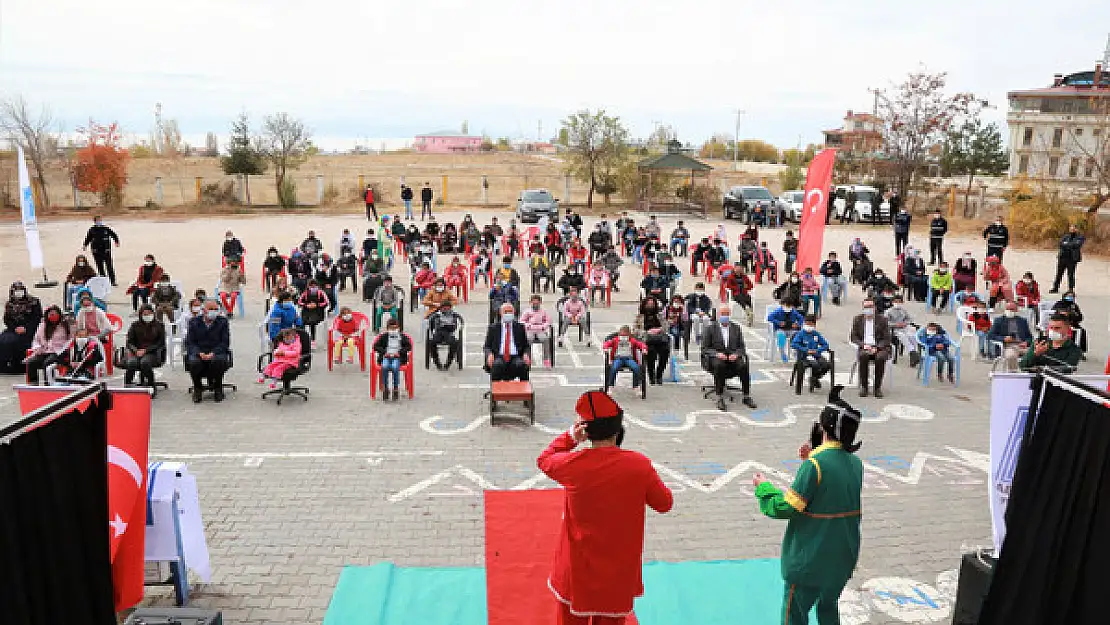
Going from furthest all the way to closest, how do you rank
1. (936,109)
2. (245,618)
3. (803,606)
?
(936,109) < (245,618) < (803,606)

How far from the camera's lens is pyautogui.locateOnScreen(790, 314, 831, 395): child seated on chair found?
443 inches

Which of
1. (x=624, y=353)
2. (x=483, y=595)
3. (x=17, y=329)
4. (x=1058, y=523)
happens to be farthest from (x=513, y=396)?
(x=17, y=329)

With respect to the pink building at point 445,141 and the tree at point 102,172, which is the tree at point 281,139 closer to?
the tree at point 102,172

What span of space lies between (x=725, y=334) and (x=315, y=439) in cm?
576

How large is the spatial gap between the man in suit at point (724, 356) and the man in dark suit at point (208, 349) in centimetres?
677

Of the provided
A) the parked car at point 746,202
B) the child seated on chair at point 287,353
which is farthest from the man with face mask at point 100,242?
the parked car at point 746,202

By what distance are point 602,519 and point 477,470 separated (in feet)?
15.3

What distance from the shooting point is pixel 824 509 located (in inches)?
165

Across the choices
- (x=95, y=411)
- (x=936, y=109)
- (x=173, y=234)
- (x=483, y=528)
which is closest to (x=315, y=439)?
(x=483, y=528)

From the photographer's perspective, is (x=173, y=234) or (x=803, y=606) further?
(x=173, y=234)

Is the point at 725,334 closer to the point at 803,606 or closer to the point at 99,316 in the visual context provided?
the point at 803,606

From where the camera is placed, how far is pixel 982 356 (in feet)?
44.1

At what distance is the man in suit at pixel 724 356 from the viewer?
35.2ft

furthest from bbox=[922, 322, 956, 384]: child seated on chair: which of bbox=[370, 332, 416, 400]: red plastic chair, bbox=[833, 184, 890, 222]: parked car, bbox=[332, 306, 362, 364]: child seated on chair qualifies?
bbox=[833, 184, 890, 222]: parked car
